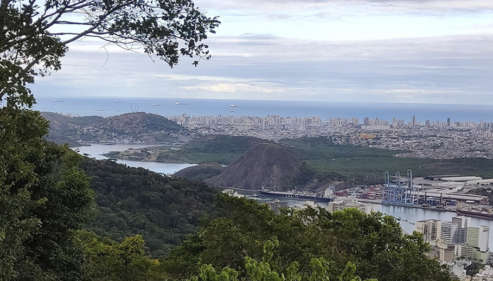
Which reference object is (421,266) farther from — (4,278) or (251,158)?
(251,158)

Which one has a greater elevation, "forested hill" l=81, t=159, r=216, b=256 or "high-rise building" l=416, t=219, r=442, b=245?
"forested hill" l=81, t=159, r=216, b=256

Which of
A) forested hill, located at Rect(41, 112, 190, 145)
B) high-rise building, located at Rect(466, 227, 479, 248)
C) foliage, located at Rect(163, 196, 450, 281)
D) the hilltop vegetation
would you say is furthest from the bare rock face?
foliage, located at Rect(163, 196, 450, 281)

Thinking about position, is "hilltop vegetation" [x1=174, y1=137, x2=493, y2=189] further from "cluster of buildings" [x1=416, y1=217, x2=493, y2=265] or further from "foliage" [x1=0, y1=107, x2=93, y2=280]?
"foliage" [x1=0, y1=107, x2=93, y2=280]

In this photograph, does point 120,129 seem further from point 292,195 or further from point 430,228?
point 430,228

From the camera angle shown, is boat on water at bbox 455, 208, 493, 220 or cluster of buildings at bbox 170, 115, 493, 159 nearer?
boat on water at bbox 455, 208, 493, 220

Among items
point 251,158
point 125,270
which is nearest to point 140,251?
point 125,270

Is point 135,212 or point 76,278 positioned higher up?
point 76,278
